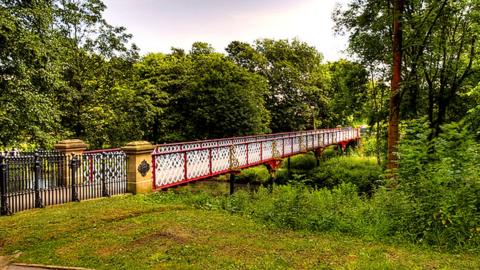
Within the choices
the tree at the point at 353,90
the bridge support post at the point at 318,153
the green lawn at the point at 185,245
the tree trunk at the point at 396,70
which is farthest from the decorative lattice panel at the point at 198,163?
the bridge support post at the point at 318,153

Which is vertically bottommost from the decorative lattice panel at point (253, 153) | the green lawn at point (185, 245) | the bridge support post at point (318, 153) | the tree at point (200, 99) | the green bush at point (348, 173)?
the green bush at point (348, 173)

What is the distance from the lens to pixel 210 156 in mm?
14664

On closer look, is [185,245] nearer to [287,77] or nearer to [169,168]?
[169,168]

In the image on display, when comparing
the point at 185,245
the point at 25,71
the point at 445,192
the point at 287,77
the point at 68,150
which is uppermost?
the point at 287,77

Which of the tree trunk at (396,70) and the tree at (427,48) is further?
the tree at (427,48)

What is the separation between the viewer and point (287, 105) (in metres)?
35.9

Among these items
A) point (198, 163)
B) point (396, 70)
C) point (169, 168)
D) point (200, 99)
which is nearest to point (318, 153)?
point (200, 99)

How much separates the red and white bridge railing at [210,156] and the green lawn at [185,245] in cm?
388

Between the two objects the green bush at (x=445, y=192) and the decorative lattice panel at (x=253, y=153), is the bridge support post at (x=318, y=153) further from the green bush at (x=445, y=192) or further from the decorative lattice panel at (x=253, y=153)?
the green bush at (x=445, y=192)

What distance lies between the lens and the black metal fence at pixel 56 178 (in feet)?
28.1

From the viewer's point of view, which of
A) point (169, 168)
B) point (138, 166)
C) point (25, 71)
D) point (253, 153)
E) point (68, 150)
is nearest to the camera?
point (138, 166)

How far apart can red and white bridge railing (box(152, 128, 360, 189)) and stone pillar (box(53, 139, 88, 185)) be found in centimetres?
240

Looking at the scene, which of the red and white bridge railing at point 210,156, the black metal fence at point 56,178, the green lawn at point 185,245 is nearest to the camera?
the green lawn at point 185,245

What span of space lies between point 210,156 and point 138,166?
13.5 feet
